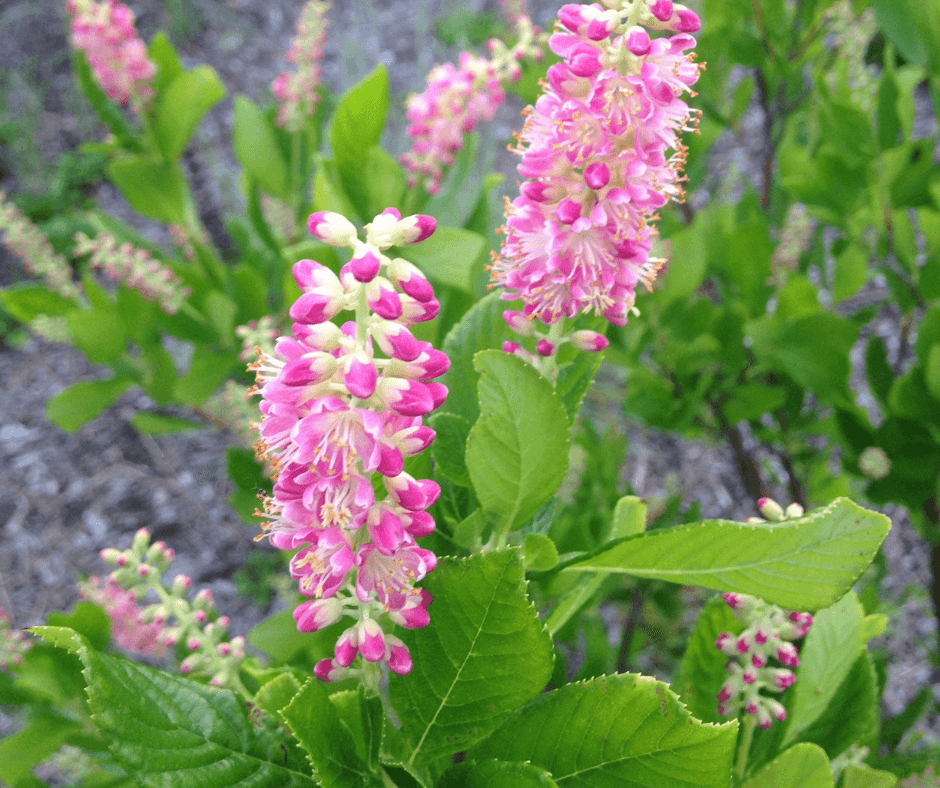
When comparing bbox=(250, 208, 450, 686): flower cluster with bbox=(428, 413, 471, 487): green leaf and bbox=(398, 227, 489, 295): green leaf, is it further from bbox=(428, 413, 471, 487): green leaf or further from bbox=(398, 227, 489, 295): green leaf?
bbox=(398, 227, 489, 295): green leaf

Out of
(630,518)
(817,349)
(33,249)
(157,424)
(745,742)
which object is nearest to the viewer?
(630,518)

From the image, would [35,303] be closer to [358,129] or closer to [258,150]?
[258,150]

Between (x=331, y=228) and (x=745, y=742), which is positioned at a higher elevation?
(x=331, y=228)

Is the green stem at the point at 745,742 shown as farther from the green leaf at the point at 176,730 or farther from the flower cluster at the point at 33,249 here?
the flower cluster at the point at 33,249

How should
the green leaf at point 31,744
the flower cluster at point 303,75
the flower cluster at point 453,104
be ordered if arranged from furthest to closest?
the flower cluster at point 303,75 < the flower cluster at point 453,104 < the green leaf at point 31,744

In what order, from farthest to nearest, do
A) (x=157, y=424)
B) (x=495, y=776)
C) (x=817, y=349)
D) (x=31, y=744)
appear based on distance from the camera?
1. (x=157, y=424)
2. (x=817, y=349)
3. (x=31, y=744)
4. (x=495, y=776)

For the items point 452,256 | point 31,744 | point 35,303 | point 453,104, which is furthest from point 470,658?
point 35,303

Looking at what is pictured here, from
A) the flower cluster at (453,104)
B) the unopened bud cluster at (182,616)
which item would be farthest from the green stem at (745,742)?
the flower cluster at (453,104)
